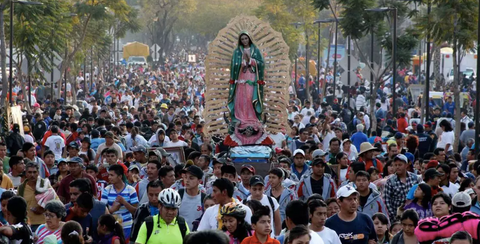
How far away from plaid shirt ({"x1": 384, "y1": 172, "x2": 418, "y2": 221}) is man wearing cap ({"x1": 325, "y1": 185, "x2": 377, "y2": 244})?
3465mm

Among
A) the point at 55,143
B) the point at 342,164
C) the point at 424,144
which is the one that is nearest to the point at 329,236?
the point at 342,164

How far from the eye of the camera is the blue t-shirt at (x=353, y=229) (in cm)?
984

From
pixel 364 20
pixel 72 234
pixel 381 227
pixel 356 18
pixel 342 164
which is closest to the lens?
pixel 72 234

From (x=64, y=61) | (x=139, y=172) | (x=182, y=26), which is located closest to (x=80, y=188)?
(x=139, y=172)

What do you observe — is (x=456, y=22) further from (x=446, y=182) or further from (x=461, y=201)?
(x=461, y=201)

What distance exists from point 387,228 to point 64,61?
31.5 metres

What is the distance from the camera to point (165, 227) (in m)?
9.30

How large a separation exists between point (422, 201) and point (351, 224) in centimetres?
215

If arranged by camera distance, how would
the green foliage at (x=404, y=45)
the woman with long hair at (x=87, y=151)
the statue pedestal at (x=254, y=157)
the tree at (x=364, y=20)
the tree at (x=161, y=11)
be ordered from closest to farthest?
1. the woman with long hair at (x=87, y=151)
2. the statue pedestal at (x=254, y=157)
3. the tree at (x=364, y=20)
4. the green foliage at (x=404, y=45)
5. the tree at (x=161, y=11)

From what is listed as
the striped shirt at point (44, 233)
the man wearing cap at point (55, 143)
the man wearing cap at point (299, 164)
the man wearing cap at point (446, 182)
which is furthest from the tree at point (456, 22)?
the striped shirt at point (44, 233)

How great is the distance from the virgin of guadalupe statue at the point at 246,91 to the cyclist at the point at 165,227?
10853mm

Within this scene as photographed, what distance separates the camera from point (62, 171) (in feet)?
48.1

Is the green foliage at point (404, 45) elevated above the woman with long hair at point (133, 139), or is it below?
above

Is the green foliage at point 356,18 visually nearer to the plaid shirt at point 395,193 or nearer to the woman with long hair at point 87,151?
the woman with long hair at point 87,151
